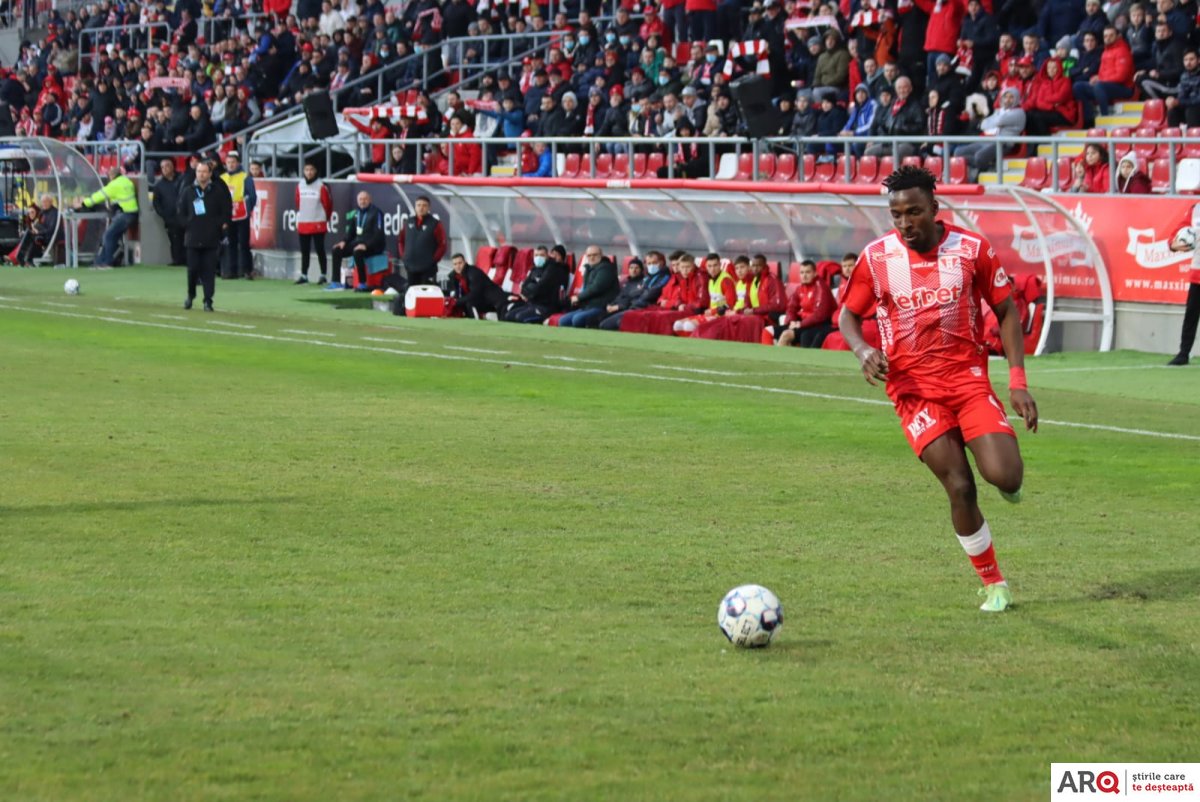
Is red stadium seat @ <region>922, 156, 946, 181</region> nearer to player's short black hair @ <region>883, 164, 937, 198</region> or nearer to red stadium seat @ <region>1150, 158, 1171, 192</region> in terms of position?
red stadium seat @ <region>1150, 158, 1171, 192</region>

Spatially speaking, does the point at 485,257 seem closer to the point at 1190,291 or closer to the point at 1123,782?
the point at 1190,291

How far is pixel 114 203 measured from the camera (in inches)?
1462

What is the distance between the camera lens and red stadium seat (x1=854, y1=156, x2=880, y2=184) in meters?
24.2

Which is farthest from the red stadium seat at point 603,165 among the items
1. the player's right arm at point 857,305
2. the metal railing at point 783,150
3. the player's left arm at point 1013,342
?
the player's left arm at point 1013,342

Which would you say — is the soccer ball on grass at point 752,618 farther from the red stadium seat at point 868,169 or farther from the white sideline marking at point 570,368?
the red stadium seat at point 868,169

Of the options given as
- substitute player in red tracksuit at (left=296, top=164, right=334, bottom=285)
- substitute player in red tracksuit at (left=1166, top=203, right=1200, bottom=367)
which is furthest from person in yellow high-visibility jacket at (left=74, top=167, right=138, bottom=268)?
substitute player in red tracksuit at (left=1166, top=203, right=1200, bottom=367)

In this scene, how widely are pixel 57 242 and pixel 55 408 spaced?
24.1 meters

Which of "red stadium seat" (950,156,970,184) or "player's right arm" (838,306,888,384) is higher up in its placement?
"red stadium seat" (950,156,970,184)

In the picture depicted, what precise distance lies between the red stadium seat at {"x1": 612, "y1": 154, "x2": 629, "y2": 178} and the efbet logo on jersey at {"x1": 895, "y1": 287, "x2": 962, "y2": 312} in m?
20.6

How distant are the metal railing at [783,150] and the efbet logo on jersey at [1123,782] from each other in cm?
1543

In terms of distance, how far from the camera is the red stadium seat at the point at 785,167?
2562 centimetres

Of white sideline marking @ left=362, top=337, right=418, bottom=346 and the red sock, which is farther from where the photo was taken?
white sideline marking @ left=362, top=337, right=418, bottom=346

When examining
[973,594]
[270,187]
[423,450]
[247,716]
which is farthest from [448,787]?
[270,187]

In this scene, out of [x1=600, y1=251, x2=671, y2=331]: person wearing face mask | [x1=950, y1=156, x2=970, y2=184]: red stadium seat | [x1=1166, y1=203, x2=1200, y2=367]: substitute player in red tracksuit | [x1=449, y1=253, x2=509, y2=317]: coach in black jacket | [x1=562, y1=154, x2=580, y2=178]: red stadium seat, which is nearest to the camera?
[x1=1166, y1=203, x2=1200, y2=367]: substitute player in red tracksuit
